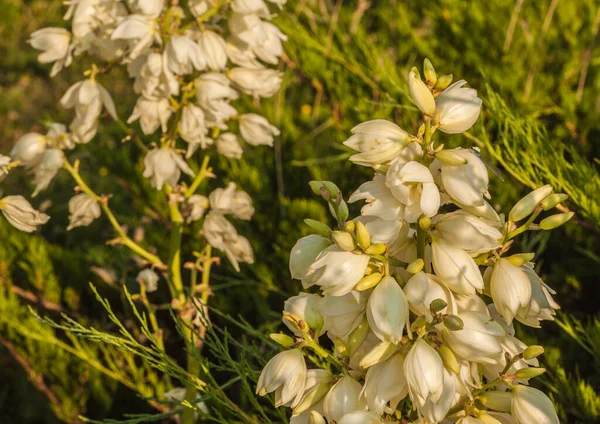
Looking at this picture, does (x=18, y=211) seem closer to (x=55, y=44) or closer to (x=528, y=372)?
(x=55, y=44)

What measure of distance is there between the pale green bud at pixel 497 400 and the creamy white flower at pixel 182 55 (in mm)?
693

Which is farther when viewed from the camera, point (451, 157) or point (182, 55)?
point (182, 55)

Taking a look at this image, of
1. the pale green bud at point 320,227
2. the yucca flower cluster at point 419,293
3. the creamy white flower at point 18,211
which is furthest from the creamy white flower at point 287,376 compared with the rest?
the creamy white flower at point 18,211

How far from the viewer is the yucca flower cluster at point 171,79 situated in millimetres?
1218

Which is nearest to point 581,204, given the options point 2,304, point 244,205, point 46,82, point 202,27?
point 244,205

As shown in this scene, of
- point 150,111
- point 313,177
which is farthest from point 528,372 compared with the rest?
point 313,177

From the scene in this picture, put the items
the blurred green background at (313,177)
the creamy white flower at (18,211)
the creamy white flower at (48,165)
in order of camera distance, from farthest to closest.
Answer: the blurred green background at (313,177)
the creamy white flower at (48,165)
the creamy white flower at (18,211)

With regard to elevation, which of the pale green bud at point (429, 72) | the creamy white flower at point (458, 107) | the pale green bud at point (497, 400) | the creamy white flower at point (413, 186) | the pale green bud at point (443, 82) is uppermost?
the pale green bud at point (429, 72)

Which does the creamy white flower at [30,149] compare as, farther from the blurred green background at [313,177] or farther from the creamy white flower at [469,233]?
the creamy white flower at [469,233]

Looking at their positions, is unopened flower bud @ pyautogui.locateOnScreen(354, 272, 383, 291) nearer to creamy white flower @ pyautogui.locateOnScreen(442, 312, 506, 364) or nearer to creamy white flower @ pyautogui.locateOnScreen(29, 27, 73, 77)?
creamy white flower @ pyautogui.locateOnScreen(442, 312, 506, 364)

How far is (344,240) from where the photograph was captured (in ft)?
2.27

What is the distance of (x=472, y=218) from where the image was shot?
727mm

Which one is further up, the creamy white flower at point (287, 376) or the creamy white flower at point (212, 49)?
the creamy white flower at point (212, 49)

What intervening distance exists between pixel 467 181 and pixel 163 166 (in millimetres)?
693
